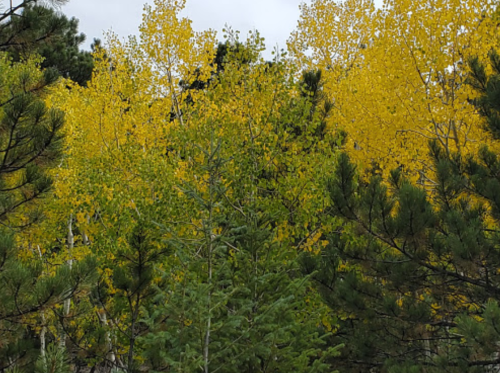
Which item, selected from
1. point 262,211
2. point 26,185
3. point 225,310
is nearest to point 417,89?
point 262,211

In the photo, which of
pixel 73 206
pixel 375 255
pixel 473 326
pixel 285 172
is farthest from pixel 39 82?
pixel 473 326

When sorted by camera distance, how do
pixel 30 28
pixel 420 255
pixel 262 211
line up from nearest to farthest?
pixel 30 28
pixel 420 255
pixel 262 211

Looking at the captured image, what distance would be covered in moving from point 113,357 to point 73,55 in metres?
13.2

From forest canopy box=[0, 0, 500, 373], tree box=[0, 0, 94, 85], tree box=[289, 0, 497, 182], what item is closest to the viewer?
forest canopy box=[0, 0, 500, 373]

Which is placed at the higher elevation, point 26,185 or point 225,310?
point 26,185

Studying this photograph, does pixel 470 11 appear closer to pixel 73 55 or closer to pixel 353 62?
pixel 353 62

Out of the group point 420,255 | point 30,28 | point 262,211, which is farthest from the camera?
point 262,211

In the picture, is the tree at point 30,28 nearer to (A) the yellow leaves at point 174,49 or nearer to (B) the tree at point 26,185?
(B) the tree at point 26,185

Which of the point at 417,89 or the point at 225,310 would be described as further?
the point at 417,89

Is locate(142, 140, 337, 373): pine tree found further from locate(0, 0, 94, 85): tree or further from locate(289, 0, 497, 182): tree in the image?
locate(289, 0, 497, 182): tree

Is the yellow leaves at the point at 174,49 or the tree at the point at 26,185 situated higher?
the yellow leaves at the point at 174,49

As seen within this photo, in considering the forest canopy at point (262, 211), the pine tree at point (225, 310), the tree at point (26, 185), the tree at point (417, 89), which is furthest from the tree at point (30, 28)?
the tree at point (417, 89)

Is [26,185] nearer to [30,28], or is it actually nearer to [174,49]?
[30,28]

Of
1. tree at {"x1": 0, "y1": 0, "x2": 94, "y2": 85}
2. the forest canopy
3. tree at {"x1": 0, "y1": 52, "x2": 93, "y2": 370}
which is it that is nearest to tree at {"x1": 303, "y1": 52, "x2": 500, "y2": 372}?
the forest canopy
